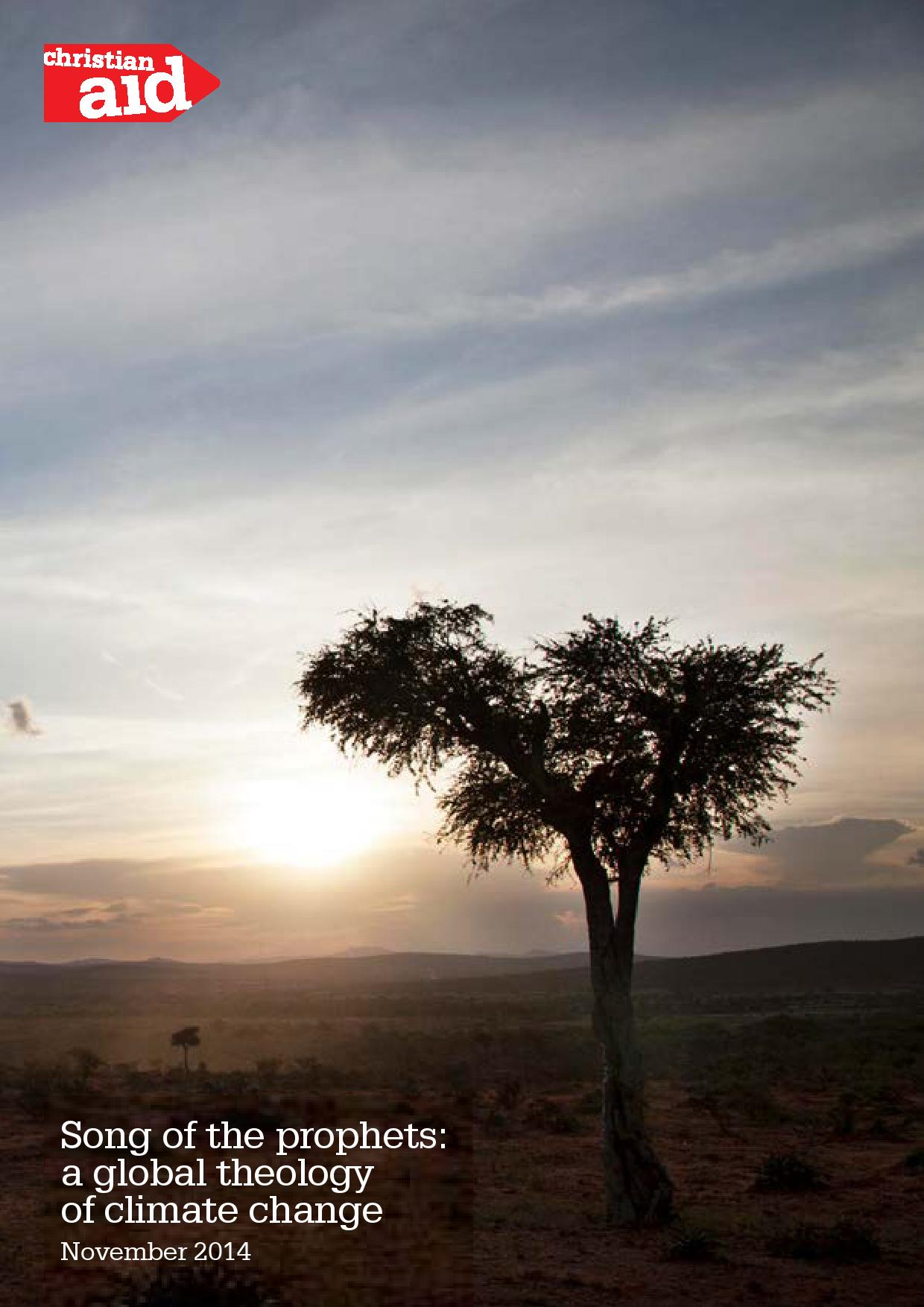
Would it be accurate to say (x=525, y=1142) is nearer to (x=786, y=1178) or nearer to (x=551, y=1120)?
(x=551, y=1120)

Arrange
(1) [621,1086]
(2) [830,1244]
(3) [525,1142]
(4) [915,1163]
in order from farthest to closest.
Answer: (3) [525,1142] < (4) [915,1163] < (1) [621,1086] < (2) [830,1244]

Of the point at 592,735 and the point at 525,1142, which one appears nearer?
the point at 592,735

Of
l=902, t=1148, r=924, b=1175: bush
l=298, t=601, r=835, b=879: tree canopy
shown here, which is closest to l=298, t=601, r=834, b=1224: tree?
l=298, t=601, r=835, b=879: tree canopy

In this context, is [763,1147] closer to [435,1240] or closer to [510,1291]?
[435,1240]

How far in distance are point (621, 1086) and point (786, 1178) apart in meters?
6.21

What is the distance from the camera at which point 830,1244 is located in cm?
1529

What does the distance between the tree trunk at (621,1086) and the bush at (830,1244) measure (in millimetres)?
1657

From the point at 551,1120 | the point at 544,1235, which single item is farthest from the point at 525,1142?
the point at 544,1235

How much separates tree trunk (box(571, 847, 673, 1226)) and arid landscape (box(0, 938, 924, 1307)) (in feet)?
1.33

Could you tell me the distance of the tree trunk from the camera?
52.9 ft

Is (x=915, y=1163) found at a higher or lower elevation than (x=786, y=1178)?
lower

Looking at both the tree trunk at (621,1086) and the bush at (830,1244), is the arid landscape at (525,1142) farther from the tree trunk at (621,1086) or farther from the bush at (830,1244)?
the tree trunk at (621,1086)

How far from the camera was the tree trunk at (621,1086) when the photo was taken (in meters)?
16.1

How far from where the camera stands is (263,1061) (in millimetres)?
39594
